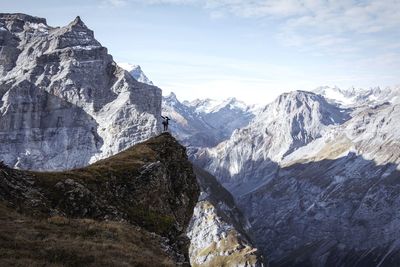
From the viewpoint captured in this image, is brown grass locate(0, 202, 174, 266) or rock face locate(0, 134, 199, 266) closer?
brown grass locate(0, 202, 174, 266)

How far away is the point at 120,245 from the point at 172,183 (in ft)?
117

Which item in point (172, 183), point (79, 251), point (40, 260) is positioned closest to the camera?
point (40, 260)

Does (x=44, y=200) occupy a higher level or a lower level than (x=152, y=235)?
higher

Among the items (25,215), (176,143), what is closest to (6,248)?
(25,215)

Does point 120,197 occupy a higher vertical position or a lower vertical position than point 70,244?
higher

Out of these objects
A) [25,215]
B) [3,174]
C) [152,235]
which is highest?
[3,174]

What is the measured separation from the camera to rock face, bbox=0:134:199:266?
1420 inches

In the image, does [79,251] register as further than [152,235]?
No

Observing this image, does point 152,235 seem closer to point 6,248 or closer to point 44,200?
point 44,200

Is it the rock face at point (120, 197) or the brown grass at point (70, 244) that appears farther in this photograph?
the rock face at point (120, 197)

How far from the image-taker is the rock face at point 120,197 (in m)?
36.1

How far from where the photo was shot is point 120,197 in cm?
5028

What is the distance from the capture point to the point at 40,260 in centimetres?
2500

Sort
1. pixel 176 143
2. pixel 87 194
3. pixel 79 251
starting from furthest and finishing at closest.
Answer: pixel 176 143, pixel 87 194, pixel 79 251
